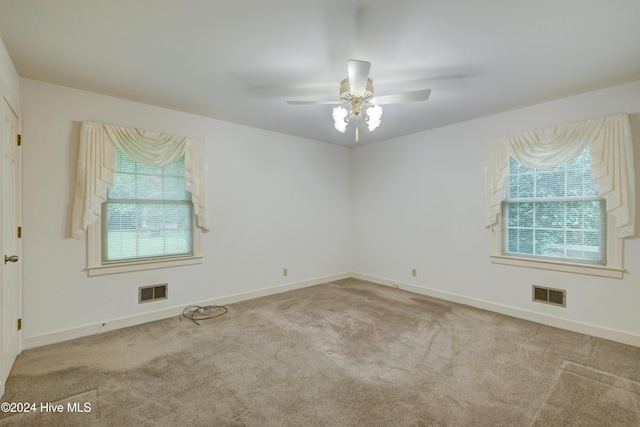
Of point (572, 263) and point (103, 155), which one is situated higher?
point (103, 155)

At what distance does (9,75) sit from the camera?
95.3 inches

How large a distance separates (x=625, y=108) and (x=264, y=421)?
427 cm

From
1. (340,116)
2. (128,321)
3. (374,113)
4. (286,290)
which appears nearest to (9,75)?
(128,321)

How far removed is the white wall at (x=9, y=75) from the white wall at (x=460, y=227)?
461 centimetres

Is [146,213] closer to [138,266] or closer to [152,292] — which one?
[138,266]

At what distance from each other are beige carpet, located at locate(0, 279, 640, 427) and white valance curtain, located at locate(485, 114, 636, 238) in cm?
142

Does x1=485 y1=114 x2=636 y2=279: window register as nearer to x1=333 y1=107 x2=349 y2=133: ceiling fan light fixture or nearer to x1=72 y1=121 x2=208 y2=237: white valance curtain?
x1=333 y1=107 x2=349 y2=133: ceiling fan light fixture

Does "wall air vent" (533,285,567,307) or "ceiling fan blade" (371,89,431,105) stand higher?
"ceiling fan blade" (371,89,431,105)

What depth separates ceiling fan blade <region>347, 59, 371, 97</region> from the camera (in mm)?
2016

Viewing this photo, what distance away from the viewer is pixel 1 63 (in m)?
2.18

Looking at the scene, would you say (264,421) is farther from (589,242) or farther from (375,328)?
(589,242)

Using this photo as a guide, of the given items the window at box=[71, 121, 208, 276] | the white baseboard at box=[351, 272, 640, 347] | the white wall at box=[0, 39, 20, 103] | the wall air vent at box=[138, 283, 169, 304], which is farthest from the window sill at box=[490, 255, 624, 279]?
the white wall at box=[0, 39, 20, 103]

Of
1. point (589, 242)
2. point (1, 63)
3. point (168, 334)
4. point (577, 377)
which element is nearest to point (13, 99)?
point (1, 63)

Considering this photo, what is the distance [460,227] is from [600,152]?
5.56ft
